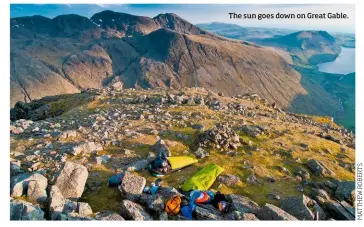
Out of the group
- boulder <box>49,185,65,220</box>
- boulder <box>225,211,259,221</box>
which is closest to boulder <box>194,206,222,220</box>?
boulder <box>225,211,259,221</box>

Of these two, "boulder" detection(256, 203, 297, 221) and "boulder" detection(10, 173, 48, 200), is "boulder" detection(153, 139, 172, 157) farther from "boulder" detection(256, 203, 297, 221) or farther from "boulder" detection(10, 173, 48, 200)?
"boulder" detection(256, 203, 297, 221)

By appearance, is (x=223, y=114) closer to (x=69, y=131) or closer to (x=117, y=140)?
(x=117, y=140)

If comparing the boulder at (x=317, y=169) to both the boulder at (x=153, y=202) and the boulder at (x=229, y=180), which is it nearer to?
the boulder at (x=229, y=180)

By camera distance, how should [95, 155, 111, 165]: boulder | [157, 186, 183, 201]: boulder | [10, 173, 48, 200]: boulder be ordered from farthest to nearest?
[95, 155, 111, 165]: boulder
[157, 186, 183, 201]: boulder
[10, 173, 48, 200]: boulder

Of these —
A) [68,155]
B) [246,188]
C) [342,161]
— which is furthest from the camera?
[342,161]

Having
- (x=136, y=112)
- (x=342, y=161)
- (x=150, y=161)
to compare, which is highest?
(x=136, y=112)

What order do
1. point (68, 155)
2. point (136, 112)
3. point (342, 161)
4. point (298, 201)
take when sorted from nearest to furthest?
point (298, 201), point (68, 155), point (342, 161), point (136, 112)

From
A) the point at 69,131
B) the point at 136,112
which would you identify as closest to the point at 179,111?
the point at 136,112
